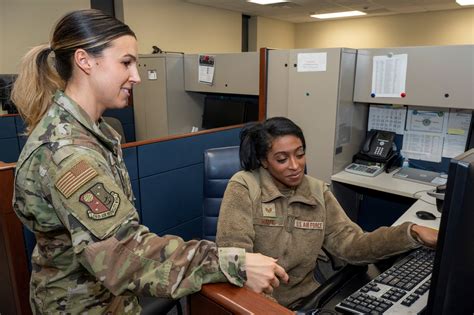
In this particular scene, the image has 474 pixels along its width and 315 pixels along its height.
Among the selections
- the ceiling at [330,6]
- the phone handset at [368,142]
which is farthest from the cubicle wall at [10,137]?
the ceiling at [330,6]

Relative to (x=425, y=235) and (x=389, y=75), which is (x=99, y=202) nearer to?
(x=425, y=235)

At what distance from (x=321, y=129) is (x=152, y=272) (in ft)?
6.00

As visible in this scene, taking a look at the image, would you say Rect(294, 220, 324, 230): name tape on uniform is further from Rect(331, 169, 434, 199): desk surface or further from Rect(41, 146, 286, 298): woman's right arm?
Rect(331, 169, 434, 199): desk surface

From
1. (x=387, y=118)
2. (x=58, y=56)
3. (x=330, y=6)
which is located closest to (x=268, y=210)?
(x=58, y=56)

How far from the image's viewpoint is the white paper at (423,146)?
2.34 metres

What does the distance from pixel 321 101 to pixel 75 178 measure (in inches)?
72.4

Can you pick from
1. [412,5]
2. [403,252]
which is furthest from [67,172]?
[412,5]

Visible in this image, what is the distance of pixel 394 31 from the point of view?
743 centimetres

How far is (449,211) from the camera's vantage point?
1.80 feet

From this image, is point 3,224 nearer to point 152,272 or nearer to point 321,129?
point 152,272

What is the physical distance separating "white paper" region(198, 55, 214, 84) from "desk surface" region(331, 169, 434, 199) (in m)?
1.36

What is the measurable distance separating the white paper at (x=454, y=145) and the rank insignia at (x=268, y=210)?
151 centimetres

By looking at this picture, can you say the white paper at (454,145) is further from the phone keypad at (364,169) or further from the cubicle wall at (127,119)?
the cubicle wall at (127,119)

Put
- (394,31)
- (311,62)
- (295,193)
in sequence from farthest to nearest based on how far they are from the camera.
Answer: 1. (394,31)
2. (311,62)
3. (295,193)
